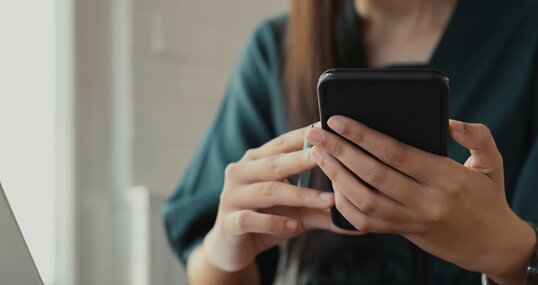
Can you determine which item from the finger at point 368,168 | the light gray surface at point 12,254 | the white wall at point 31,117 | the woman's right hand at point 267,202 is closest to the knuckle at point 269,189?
the woman's right hand at point 267,202

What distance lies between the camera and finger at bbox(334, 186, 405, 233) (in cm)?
60

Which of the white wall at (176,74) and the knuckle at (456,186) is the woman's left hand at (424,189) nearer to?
the knuckle at (456,186)

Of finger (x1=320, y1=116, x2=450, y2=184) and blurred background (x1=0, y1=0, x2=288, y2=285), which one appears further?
blurred background (x1=0, y1=0, x2=288, y2=285)

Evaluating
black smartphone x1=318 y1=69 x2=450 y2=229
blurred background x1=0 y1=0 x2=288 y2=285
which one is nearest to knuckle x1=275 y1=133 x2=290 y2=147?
black smartphone x1=318 y1=69 x2=450 y2=229

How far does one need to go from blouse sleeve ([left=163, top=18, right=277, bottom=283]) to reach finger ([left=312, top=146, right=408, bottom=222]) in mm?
340

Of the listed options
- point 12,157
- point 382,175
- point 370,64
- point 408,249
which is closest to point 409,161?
point 382,175

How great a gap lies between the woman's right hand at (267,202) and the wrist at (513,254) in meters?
0.13

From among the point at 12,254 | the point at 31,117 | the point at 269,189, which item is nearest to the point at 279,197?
the point at 269,189

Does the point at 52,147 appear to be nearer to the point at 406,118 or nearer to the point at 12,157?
the point at 12,157

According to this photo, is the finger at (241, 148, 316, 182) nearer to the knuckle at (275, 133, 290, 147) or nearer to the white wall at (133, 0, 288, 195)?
the knuckle at (275, 133, 290, 147)

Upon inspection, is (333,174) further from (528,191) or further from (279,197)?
(528,191)

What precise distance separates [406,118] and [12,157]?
0.86 metres

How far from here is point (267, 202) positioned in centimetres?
67

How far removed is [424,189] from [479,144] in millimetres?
48
